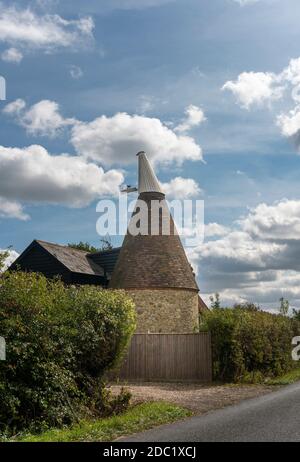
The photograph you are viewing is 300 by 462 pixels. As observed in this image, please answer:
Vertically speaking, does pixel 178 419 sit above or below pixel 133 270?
below

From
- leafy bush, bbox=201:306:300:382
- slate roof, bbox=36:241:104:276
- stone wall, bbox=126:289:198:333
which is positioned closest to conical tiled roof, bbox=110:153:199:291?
stone wall, bbox=126:289:198:333

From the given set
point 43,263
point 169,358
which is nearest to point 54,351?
point 169,358

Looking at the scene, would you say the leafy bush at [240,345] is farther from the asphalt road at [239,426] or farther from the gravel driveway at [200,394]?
the asphalt road at [239,426]

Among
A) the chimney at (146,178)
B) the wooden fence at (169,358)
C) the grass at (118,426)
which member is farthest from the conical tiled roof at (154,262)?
the grass at (118,426)

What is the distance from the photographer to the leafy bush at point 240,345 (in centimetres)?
2017

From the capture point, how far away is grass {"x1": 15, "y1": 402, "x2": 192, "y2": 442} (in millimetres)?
9484

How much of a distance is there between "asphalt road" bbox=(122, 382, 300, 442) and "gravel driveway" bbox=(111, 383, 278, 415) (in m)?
0.98

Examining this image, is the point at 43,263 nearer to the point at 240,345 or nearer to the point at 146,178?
the point at 146,178

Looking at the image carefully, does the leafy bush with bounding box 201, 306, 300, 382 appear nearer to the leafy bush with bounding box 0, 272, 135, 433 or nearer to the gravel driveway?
the gravel driveway

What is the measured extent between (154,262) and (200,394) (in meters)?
14.1
